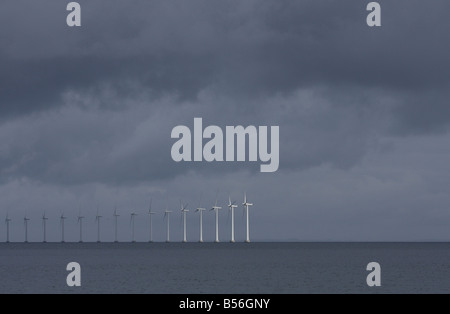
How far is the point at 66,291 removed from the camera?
10388 cm

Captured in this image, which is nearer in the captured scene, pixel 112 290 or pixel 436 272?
pixel 112 290

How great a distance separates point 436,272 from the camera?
511 feet

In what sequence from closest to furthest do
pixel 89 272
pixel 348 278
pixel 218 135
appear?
pixel 218 135 → pixel 348 278 → pixel 89 272
